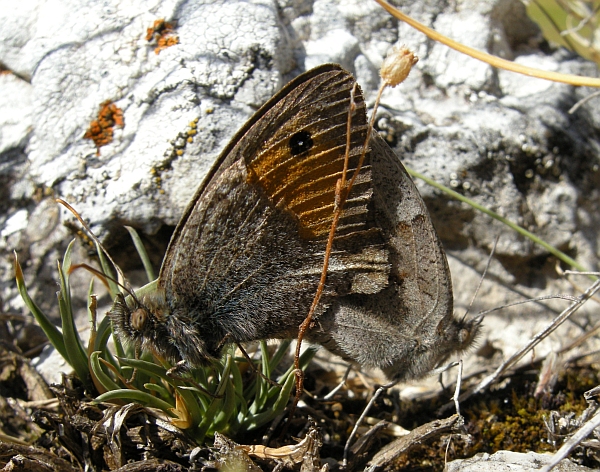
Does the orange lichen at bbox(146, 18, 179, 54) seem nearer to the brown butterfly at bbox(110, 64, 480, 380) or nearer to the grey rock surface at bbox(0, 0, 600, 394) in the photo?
the grey rock surface at bbox(0, 0, 600, 394)

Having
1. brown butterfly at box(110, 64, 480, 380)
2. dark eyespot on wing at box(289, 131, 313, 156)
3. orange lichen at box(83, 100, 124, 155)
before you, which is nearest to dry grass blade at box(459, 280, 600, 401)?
brown butterfly at box(110, 64, 480, 380)

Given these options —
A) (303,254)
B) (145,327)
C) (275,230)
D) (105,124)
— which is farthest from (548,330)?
(105,124)

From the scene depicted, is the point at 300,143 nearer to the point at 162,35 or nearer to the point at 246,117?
the point at 246,117

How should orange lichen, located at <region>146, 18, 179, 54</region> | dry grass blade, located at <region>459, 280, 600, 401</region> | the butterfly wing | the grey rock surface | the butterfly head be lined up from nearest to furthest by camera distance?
the butterfly wing → the butterfly head → dry grass blade, located at <region>459, 280, 600, 401</region> → the grey rock surface → orange lichen, located at <region>146, 18, 179, 54</region>

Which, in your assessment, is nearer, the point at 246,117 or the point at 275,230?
the point at 275,230

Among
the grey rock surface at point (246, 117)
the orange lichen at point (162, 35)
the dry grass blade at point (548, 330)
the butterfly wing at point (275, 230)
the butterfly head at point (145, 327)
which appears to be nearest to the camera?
the butterfly wing at point (275, 230)

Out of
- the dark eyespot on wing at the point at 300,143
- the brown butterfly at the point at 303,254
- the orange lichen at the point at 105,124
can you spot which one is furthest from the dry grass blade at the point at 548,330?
the orange lichen at the point at 105,124

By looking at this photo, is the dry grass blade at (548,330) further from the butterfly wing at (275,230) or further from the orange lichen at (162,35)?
the orange lichen at (162,35)
